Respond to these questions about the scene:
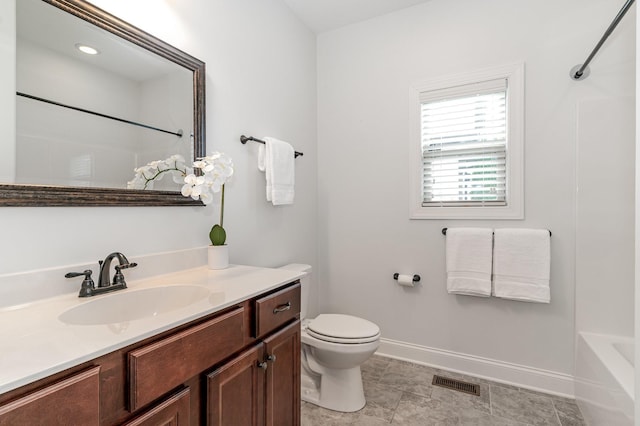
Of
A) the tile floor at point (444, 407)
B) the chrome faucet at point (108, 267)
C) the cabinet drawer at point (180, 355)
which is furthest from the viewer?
the tile floor at point (444, 407)

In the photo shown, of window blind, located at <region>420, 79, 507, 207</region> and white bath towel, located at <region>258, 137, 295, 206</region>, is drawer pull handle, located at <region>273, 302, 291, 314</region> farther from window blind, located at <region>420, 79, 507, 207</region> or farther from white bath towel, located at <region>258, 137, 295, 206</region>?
window blind, located at <region>420, 79, 507, 207</region>

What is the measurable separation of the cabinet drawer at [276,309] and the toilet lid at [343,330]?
0.44 meters

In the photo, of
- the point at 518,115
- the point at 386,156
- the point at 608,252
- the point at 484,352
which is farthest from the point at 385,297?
the point at 518,115

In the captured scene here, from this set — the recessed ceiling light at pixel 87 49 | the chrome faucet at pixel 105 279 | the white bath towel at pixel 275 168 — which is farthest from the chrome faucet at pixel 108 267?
the white bath towel at pixel 275 168

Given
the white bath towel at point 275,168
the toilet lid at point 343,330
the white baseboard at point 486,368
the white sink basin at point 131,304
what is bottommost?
Result: the white baseboard at point 486,368

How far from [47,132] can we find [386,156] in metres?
1.97

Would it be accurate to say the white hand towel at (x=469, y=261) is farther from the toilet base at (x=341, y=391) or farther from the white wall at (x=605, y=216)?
the toilet base at (x=341, y=391)

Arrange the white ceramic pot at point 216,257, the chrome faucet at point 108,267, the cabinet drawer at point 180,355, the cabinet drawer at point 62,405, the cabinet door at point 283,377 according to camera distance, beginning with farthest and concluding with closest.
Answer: the white ceramic pot at point 216,257, the cabinet door at point 283,377, the chrome faucet at point 108,267, the cabinet drawer at point 180,355, the cabinet drawer at point 62,405

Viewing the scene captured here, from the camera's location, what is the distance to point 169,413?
833 mm

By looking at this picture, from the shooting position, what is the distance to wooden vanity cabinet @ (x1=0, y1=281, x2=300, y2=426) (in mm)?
611

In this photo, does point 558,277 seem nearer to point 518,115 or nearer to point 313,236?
point 518,115

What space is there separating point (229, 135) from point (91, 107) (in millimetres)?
680

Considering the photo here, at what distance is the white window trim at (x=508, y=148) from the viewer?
6.58ft

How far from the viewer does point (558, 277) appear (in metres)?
1.95
